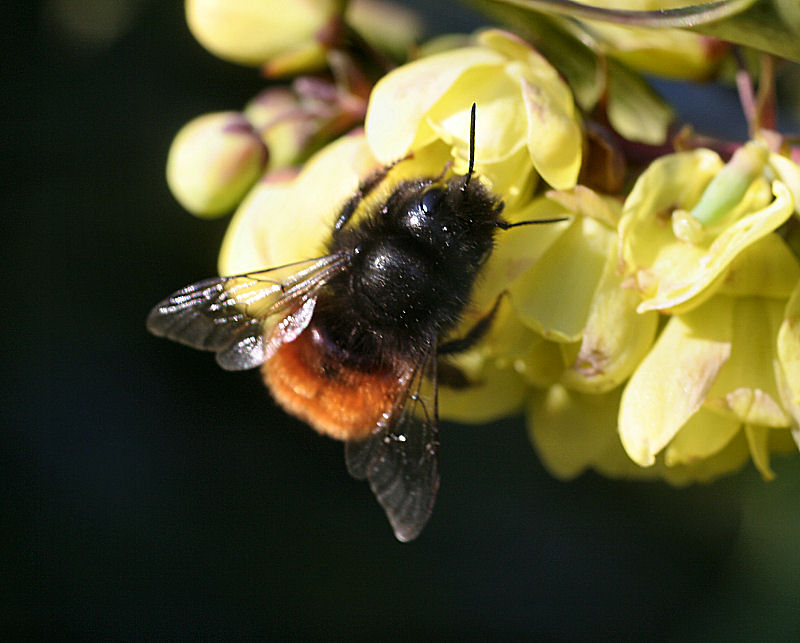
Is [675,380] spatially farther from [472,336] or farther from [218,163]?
[218,163]

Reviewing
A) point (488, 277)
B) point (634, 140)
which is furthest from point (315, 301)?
point (634, 140)

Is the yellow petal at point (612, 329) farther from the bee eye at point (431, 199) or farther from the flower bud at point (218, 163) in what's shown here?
the flower bud at point (218, 163)

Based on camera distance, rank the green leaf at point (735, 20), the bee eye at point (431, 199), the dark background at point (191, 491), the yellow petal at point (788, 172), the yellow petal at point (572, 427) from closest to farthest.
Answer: the green leaf at point (735, 20) < the yellow petal at point (788, 172) < the bee eye at point (431, 199) < the yellow petal at point (572, 427) < the dark background at point (191, 491)

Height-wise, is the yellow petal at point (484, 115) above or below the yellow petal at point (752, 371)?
above

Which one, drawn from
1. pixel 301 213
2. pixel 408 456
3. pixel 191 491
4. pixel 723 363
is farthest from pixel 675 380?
pixel 191 491

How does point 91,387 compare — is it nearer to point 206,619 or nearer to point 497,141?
point 206,619

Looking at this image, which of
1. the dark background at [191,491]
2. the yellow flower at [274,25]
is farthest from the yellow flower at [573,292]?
the dark background at [191,491]
